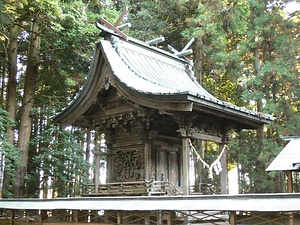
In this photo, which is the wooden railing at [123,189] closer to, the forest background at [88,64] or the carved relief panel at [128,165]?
the carved relief panel at [128,165]

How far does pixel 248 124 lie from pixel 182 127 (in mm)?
2225

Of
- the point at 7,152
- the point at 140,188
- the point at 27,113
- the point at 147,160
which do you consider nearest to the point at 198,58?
the point at 27,113

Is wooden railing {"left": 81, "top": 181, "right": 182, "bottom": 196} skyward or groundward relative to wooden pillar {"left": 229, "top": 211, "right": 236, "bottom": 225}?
skyward

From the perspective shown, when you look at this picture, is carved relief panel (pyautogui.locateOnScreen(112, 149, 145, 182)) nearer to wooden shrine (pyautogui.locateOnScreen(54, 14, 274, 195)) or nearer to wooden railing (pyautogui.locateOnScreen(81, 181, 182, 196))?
wooden shrine (pyautogui.locateOnScreen(54, 14, 274, 195))

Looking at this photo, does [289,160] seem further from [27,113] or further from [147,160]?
[27,113]

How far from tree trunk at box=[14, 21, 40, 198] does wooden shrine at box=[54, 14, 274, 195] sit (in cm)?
525

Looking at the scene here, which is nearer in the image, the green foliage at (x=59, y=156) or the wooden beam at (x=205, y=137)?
the wooden beam at (x=205, y=137)

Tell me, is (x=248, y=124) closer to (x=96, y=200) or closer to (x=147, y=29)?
(x=96, y=200)

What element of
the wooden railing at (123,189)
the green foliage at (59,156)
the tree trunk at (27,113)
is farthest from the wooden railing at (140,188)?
the tree trunk at (27,113)

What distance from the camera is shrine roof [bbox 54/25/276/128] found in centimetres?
715

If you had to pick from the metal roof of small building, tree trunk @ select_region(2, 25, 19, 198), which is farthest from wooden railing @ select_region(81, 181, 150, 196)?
tree trunk @ select_region(2, 25, 19, 198)

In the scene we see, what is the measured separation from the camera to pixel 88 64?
1527 cm

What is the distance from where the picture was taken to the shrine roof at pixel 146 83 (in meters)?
7.15

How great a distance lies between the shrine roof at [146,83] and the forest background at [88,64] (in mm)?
3596
